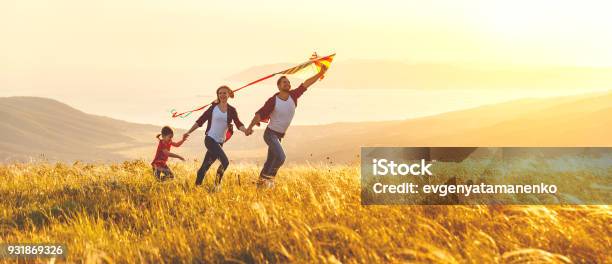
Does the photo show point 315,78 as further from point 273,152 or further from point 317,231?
point 317,231

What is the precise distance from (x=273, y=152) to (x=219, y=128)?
3.20 ft

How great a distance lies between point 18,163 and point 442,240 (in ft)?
44.5

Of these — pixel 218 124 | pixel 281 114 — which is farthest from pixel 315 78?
pixel 218 124

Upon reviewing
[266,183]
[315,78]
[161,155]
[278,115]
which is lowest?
[266,183]

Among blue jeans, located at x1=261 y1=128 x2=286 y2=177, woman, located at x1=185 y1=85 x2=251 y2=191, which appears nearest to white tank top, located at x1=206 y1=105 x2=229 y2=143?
woman, located at x1=185 y1=85 x2=251 y2=191

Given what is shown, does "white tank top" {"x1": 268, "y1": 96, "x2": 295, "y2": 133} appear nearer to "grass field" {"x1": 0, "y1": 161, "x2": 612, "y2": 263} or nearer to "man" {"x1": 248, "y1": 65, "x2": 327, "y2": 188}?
"man" {"x1": 248, "y1": 65, "x2": 327, "y2": 188}

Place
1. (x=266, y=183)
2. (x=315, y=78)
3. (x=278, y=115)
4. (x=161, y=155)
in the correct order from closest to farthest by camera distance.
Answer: (x=266, y=183), (x=278, y=115), (x=315, y=78), (x=161, y=155)

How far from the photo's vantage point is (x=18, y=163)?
51.7ft

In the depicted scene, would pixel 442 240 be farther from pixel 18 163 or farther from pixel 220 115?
pixel 18 163

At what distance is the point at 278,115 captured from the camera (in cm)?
992

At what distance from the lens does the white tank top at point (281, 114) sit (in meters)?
9.88

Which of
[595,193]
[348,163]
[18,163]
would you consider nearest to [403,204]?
[595,193]

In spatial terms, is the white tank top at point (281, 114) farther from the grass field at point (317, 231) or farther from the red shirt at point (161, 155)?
the red shirt at point (161, 155)

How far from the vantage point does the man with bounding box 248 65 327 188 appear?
389 inches
